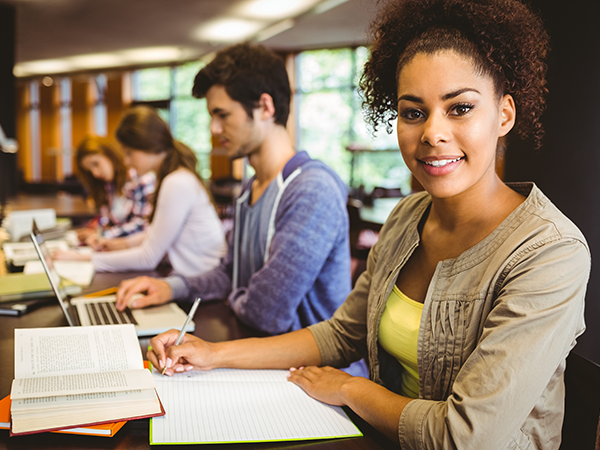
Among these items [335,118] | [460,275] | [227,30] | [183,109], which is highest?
[227,30]

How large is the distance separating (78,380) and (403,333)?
645mm

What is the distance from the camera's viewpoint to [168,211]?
2533mm

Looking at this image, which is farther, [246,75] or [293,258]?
[246,75]

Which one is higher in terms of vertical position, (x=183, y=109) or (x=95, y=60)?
(x=95, y=60)

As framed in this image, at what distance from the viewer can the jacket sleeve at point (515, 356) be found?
0.76 metres

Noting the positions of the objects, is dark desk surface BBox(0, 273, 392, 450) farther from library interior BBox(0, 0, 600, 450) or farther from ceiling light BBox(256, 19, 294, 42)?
ceiling light BBox(256, 19, 294, 42)

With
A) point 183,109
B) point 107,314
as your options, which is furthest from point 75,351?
point 183,109

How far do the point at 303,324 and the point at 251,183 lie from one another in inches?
25.1

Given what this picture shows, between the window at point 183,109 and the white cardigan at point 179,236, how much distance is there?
409 inches

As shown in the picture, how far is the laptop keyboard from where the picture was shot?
1.42 meters

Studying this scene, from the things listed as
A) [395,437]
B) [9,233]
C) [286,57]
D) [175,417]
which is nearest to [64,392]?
[175,417]

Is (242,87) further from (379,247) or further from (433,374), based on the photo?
(433,374)

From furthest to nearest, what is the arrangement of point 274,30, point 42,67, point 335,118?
point 42,67 < point 335,118 < point 274,30

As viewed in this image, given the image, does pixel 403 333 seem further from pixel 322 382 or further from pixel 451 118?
pixel 451 118
